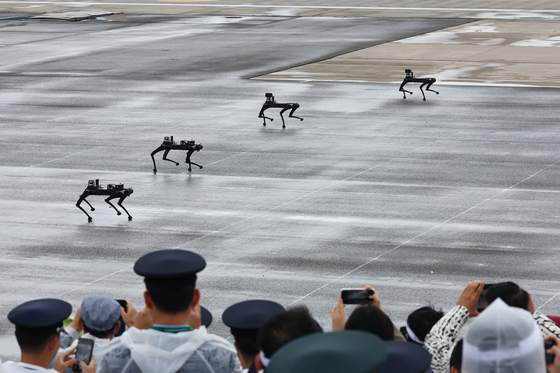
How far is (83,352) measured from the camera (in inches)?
208

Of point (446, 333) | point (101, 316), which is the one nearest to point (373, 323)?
point (446, 333)

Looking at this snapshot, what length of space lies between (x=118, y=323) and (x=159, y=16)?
50.5 m

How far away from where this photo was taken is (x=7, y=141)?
824 inches

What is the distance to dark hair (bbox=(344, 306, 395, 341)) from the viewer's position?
486 cm

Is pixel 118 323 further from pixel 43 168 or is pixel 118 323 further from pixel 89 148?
pixel 89 148

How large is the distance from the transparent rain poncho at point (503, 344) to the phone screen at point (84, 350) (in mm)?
2495

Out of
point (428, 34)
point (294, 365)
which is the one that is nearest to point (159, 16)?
point (428, 34)

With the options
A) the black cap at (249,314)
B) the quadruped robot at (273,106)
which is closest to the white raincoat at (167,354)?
the black cap at (249,314)

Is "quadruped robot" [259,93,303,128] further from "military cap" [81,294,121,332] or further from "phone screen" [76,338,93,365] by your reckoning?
"phone screen" [76,338,93,365]

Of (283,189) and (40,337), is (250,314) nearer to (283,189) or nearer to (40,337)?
(40,337)

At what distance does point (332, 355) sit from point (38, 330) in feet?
9.24

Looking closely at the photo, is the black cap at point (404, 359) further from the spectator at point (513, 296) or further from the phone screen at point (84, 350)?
the phone screen at point (84, 350)

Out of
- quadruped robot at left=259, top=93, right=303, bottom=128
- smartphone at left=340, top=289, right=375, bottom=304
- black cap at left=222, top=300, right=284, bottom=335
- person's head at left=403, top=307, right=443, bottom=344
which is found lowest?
quadruped robot at left=259, top=93, right=303, bottom=128

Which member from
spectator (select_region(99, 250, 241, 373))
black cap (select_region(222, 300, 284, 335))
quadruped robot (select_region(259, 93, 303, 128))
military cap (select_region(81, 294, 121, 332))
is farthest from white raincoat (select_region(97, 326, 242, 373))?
quadruped robot (select_region(259, 93, 303, 128))
